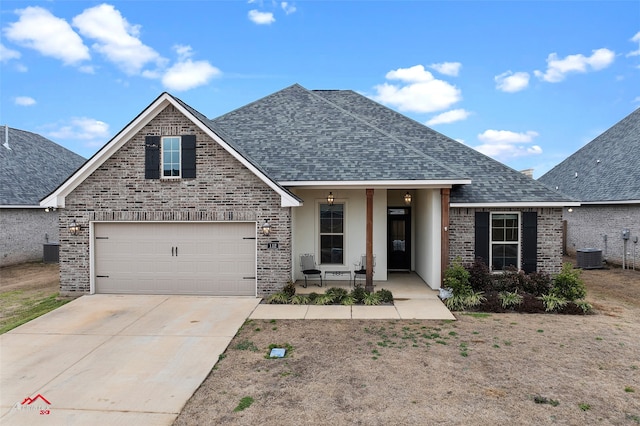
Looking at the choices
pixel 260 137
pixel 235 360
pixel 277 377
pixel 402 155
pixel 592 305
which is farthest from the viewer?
pixel 260 137

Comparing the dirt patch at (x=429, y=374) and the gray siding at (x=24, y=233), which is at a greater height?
the gray siding at (x=24, y=233)

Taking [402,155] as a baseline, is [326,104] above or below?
above

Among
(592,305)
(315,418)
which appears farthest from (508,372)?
(592,305)

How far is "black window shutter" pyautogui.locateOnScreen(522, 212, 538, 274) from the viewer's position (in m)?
11.8

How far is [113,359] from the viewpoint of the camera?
684 centimetres

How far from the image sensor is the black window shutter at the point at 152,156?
11047 mm

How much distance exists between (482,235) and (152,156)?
10.1 m

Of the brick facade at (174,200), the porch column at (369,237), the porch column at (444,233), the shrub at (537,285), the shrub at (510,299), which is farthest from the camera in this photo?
the porch column at (369,237)

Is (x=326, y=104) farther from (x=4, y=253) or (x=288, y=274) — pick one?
(x=4, y=253)

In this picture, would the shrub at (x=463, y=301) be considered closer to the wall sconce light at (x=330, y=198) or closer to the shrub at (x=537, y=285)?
the shrub at (x=537, y=285)

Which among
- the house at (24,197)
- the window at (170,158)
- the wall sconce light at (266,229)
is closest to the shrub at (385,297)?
the wall sconce light at (266,229)

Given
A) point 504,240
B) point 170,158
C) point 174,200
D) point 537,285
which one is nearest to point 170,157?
point 170,158

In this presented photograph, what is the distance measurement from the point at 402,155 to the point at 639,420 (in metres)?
8.69

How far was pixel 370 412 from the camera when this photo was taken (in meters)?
5.04
